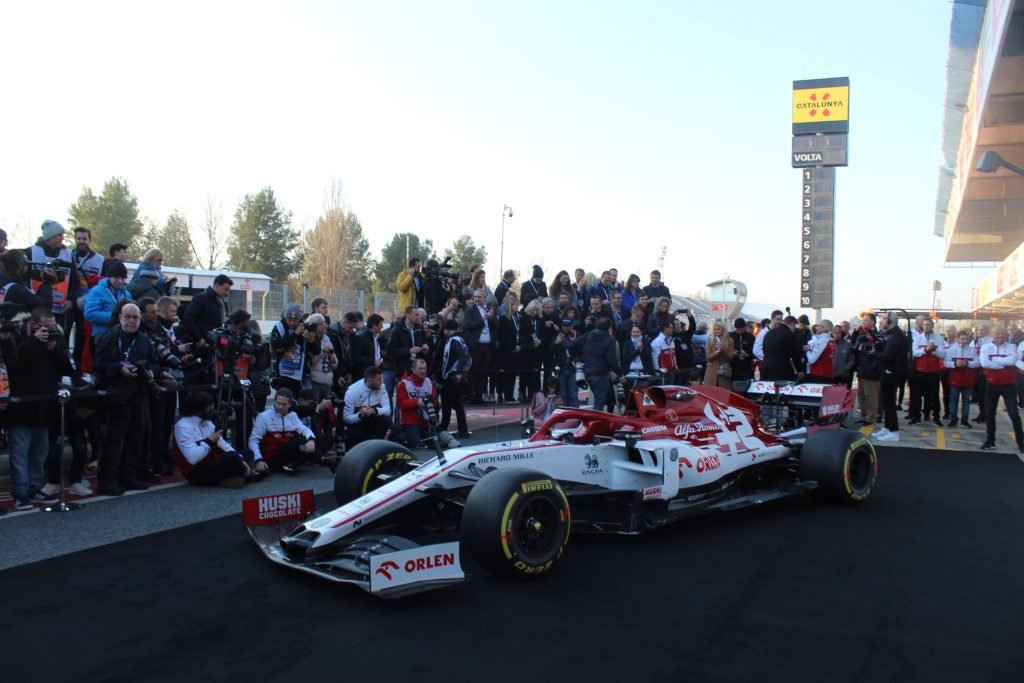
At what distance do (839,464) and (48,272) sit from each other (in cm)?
833

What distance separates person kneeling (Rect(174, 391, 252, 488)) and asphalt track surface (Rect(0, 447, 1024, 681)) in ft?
4.86

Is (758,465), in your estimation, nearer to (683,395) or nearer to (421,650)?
(683,395)

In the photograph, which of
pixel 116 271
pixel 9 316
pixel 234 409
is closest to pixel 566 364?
pixel 234 409

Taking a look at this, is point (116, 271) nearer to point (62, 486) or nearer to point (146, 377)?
point (146, 377)

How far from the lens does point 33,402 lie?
722cm

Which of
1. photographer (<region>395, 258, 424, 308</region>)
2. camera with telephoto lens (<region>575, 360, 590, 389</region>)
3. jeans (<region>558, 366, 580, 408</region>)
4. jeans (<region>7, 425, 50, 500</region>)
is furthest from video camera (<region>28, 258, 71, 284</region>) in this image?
camera with telephoto lens (<region>575, 360, 590, 389</region>)

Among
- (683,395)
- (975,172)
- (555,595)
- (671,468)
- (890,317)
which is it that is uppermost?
(975,172)

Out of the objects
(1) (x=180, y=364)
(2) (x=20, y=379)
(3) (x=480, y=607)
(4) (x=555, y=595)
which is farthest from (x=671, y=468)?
(2) (x=20, y=379)

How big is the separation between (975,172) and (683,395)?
30127mm

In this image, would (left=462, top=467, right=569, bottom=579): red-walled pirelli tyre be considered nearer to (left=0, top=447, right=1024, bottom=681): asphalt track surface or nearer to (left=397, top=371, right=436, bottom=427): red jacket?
(left=0, top=447, right=1024, bottom=681): asphalt track surface

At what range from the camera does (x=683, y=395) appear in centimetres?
793

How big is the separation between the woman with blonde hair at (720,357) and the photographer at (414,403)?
6639mm

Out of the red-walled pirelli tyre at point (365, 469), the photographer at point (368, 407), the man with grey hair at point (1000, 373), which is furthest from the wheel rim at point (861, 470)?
the photographer at point (368, 407)

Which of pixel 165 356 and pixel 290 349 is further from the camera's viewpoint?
pixel 290 349
